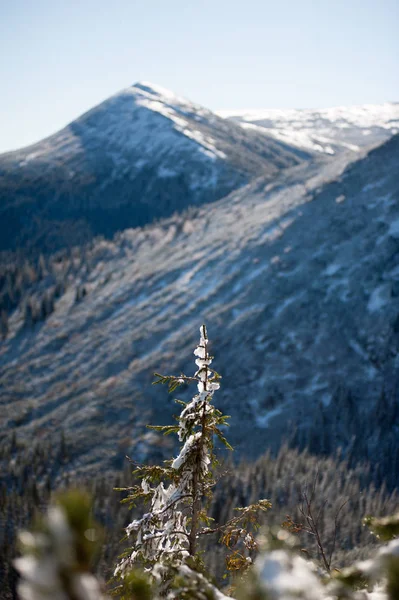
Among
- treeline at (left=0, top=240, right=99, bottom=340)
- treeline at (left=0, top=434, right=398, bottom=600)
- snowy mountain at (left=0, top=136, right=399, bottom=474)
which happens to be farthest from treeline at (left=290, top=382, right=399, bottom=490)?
treeline at (left=0, top=240, right=99, bottom=340)

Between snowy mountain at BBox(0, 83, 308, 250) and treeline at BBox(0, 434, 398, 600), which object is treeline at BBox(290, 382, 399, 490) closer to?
treeline at BBox(0, 434, 398, 600)

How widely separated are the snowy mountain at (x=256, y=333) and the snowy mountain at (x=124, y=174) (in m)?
70.7

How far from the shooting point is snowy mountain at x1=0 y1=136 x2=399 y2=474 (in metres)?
41.8

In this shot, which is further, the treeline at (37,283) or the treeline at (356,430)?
the treeline at (37,283)

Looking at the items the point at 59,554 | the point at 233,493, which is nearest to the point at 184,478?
the point at 59,554

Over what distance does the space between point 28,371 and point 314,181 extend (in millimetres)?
52515

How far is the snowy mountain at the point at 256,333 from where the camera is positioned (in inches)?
1646

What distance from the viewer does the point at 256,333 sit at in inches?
1925

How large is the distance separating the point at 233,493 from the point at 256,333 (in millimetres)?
18143

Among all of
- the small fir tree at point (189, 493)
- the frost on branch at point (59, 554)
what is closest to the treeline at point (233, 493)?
the small fir tree at point (189, 493)

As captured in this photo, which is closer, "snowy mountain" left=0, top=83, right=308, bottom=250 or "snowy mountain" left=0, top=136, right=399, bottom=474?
"snowy mountain" left=0, top=136, right=399, bottom=474

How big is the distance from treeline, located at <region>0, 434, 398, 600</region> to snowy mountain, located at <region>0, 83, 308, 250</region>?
337ft

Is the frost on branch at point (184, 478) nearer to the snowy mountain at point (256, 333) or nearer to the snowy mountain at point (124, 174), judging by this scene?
the snowy mountain at point (256, 333)

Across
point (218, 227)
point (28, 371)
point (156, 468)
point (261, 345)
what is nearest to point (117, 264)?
point (218, 227)
